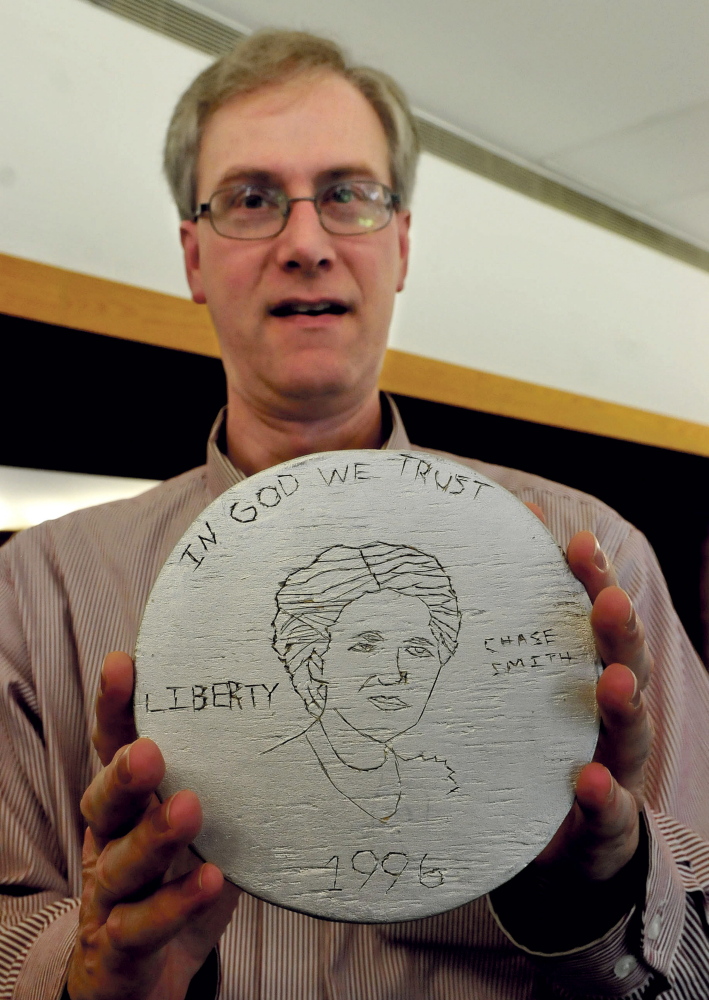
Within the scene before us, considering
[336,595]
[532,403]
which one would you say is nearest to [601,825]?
[336,595]

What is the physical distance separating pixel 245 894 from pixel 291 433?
66 centimetres

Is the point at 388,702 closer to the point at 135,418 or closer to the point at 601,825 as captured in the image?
the point at 601,825

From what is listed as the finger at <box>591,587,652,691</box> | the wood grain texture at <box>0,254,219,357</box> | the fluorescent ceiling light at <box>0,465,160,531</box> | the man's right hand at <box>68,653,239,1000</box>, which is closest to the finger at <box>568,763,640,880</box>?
the finger at <box>591,587,652,691</box>

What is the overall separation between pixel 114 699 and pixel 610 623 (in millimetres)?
477

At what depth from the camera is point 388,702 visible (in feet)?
2.56

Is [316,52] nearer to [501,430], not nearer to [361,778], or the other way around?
[361,778]

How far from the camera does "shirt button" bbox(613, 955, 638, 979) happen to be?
0.85 meters

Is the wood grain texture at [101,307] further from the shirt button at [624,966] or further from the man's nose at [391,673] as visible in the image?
the shirt button at [624,966]

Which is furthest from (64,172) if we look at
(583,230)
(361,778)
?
(583,230)

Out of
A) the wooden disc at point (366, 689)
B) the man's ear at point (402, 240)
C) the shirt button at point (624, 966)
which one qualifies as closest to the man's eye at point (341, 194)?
the man's ear at point (402, 240)

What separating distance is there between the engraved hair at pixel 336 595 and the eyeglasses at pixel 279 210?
63 centimetres

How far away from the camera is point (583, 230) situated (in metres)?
3.39

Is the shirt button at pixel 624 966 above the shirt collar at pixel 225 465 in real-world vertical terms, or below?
below

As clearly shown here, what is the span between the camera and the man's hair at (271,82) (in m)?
1.33
